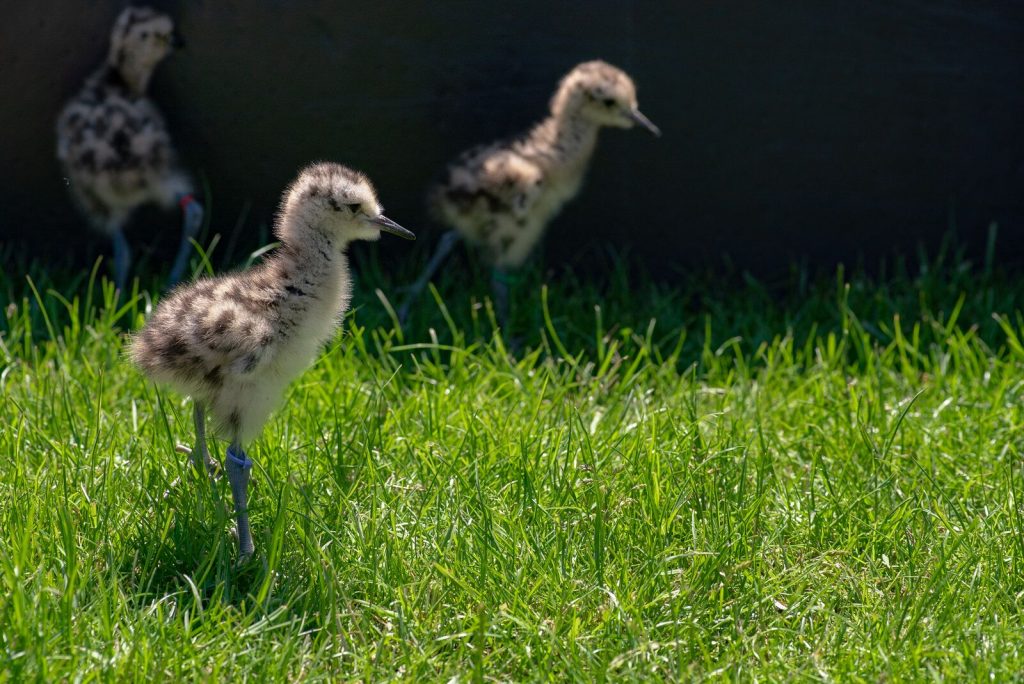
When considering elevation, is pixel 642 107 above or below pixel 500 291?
above

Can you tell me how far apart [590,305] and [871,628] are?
83.0 inches

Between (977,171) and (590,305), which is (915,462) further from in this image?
(977,171)

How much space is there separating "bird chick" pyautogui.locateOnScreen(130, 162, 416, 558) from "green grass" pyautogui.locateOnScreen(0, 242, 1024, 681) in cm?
20

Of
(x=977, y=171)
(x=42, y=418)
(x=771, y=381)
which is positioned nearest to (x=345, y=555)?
(x=42, y=418)

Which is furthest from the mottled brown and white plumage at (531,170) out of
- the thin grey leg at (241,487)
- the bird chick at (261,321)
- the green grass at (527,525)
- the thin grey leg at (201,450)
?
the thin grey leg at (241,487)

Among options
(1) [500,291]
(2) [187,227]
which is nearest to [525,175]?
(1) [500,291]

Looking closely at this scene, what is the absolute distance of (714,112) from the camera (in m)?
4.55

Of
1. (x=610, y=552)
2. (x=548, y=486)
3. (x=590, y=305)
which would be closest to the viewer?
(x=610, y=552)

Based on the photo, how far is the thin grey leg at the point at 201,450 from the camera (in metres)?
2.75

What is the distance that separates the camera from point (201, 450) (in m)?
2.80

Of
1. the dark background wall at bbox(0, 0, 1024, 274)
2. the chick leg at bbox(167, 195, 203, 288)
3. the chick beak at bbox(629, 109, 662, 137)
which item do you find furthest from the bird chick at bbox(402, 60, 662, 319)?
the chick leg at bbox(167, 195, 203, 288)

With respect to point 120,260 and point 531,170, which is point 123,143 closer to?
point 120,260

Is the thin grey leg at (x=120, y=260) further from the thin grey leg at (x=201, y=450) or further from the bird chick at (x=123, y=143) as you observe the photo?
the thin grey leg at (x=201, y=450)

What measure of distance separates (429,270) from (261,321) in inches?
68.1
